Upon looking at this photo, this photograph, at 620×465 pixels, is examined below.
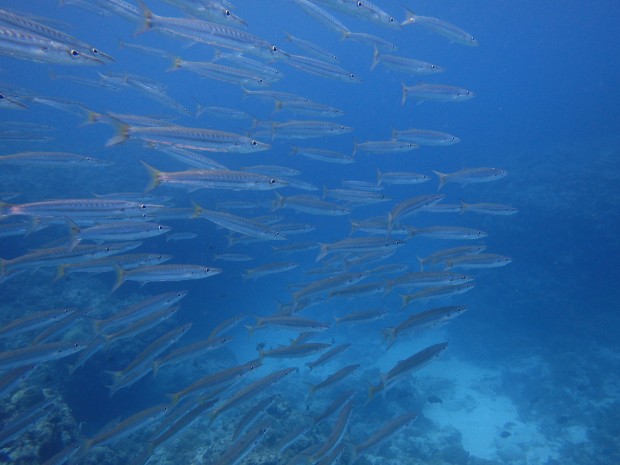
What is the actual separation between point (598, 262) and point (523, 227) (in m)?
3.10

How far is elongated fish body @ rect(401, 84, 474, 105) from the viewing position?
25.8ft

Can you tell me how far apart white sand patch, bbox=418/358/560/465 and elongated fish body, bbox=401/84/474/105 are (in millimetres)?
10211

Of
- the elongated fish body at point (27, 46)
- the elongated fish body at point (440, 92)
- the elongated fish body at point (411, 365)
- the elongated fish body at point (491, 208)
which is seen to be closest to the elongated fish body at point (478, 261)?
the elongated fish body at point (491, 208)

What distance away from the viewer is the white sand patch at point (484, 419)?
32.3 feet

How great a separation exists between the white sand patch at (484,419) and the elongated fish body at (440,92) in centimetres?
1021

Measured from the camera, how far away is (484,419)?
11.5m

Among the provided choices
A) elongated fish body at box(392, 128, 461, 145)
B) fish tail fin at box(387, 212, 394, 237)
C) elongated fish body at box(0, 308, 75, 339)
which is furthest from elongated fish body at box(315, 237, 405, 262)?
elongated fish body at box(0, 308, 75, 339)

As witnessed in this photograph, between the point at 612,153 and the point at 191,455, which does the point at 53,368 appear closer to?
the point at 191,455

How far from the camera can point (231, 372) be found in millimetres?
5289

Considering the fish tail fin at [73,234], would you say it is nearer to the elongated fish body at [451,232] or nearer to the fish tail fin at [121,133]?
the fish tail fin at [121,133]

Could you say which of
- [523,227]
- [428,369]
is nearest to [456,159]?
[523,227]

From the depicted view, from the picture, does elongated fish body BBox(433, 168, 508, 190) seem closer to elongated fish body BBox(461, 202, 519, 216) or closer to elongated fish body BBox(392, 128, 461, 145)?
elongated fish body BBox(461, 202, 519, 216)

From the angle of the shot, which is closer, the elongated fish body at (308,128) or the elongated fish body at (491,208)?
the elongated fish body at (491,208)

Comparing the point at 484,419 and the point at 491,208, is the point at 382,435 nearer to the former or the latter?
the point at 491,208
